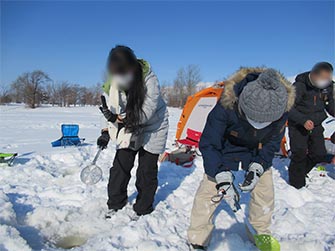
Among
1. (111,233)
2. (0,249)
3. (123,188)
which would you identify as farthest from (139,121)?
(0,249)

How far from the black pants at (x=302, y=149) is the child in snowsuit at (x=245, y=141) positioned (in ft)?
5.75

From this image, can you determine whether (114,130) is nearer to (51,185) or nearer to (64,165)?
(51,185)

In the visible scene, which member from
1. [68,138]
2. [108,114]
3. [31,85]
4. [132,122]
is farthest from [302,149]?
[31,85]

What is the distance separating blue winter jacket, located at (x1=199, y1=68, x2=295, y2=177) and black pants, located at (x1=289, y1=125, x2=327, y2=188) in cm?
180

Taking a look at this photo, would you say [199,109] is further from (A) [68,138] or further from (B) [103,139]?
(B) [103,139]

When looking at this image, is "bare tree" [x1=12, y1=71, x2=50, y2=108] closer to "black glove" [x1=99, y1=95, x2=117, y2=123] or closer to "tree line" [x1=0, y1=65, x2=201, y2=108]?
"tree line" [x1=0, y1=65, x2=201, y2=108]

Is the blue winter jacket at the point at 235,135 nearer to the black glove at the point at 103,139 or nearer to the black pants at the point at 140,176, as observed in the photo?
the black pants at the point at 140,176

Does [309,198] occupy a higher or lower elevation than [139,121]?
lower

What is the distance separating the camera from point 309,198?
3.74 meters

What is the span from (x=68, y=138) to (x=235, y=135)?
5.27 m

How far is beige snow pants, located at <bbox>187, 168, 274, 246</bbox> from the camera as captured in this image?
2430 millimetres

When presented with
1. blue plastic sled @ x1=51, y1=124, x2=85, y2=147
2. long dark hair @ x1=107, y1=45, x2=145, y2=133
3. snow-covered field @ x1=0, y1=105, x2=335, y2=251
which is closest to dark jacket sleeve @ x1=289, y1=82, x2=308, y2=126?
snow-covered field @ x1=0, y1=105, x2=335, y2=251

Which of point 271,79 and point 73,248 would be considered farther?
point 73,248

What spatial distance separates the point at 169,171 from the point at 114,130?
2015 millimetres
